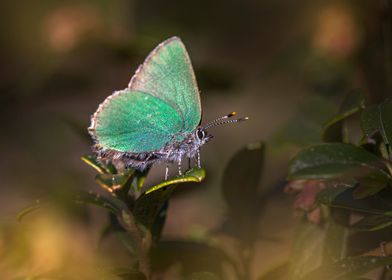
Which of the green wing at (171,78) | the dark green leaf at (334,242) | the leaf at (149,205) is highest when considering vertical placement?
the green wing at (171,78)

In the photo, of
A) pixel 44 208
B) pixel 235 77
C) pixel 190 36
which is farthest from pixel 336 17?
pixel 44 208

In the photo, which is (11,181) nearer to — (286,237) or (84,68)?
(84,68)

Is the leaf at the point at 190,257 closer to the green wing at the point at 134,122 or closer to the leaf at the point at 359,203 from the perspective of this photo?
the green wing at the point at 134,122

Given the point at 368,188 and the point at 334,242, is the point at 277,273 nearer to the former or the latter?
the point at 334,242

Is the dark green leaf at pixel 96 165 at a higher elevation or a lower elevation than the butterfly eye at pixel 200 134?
lower

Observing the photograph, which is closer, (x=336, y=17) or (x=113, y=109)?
(x=113, y=109)

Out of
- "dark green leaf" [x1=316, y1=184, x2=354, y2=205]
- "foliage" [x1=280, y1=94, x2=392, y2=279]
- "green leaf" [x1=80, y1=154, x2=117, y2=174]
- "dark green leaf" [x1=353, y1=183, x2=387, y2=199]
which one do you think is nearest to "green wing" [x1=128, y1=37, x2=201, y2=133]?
"green leaf" [x1=80, y1=154, x2=117, y2=174]

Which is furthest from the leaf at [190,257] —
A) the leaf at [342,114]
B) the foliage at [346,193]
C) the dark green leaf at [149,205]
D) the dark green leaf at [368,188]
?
the dark green leaf at [368,188]
